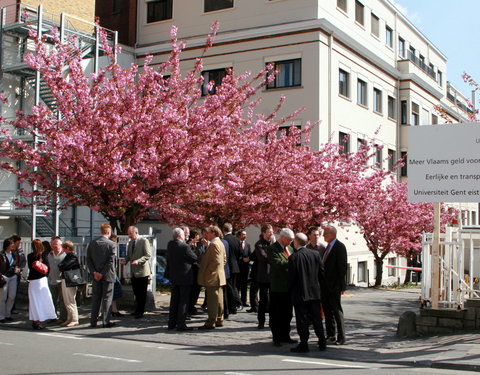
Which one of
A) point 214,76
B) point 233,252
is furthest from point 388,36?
point 233,252

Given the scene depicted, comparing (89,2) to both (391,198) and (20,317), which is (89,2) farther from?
(20,317)

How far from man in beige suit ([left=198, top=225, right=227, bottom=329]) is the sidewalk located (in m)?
0.34

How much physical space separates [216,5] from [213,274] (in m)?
20.6

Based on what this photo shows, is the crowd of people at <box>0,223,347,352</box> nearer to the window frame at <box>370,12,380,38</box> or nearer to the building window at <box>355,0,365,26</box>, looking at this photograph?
the building window at <box>355,0,365,26</box>

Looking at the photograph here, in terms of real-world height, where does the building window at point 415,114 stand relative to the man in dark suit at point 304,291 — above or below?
above

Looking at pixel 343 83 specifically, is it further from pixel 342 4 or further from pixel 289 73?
pixel 342 4

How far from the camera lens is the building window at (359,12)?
30.4 m

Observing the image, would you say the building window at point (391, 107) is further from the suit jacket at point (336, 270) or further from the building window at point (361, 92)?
the suit jacket at point (336, 270)

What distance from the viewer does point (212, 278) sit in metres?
11.1

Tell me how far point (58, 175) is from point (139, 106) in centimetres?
236

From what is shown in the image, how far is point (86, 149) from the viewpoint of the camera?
13305 mm

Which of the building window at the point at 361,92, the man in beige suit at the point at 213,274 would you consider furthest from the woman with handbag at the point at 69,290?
the building window at the point at 361,92

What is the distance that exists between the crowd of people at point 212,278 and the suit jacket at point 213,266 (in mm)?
17

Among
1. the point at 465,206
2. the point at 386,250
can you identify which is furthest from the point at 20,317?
the point at 465,206
